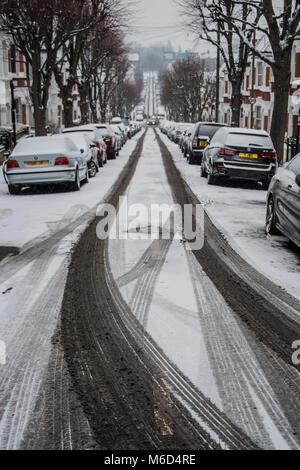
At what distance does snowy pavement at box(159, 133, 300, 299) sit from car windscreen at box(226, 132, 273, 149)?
48.1 inches

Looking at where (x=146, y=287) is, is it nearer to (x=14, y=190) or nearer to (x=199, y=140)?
(x=14, y=190)

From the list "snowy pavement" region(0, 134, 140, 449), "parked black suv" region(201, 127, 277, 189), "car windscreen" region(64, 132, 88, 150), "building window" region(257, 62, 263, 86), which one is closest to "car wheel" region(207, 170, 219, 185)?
"parked black suv" region(201, 127, 277, 189)

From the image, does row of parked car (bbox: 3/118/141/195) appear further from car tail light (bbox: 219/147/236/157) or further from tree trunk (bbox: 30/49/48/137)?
tree trunk (bbox: 30/49/48/137)

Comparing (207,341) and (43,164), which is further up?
(43,164)

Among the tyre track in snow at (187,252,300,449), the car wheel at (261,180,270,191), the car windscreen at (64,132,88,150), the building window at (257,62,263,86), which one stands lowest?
the car wheel at (261,180,270,191)

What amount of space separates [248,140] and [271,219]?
7.01 metres

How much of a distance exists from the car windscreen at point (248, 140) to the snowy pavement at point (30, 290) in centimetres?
459

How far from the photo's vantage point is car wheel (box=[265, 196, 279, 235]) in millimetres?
9000

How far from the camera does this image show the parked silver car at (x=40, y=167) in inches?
540

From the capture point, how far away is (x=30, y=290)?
6.14 metres

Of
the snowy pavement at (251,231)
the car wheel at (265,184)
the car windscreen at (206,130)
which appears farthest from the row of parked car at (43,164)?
the car windscreen at (206,130)

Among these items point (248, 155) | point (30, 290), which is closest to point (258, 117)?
point (248, 155)

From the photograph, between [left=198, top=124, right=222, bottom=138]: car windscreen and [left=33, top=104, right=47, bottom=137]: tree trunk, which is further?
[left=33, top=104, right=47, bottom=137]: tree trunk

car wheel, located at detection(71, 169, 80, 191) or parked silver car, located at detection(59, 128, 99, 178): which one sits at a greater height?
parked silver car, located at detection(59, 128, 99, 178)
